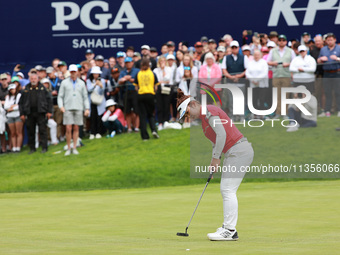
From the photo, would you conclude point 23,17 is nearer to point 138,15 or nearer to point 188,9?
point 138,15

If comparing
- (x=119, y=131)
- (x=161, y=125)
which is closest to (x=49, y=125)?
(x=119, y=131)

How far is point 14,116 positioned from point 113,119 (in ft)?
10.3

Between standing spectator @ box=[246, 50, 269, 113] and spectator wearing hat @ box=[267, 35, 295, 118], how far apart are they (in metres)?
0.31

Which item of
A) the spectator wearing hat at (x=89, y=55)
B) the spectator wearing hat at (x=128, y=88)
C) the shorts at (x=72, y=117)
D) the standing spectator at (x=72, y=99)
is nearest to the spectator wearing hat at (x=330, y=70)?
the spectator wearing hat at (x=128, y=88)

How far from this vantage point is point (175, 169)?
18969 millimetres

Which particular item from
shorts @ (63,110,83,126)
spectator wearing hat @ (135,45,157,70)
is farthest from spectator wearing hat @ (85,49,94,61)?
shorts @ (63,110,83,126)

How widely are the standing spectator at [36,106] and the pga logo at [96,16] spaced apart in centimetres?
382

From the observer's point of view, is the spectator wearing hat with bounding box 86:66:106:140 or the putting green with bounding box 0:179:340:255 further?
the spectator wearing hat with bounding box 86:66:106:140

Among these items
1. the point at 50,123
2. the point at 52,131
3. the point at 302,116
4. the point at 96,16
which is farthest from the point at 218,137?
the point at 96,16

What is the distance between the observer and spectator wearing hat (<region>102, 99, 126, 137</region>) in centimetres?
2194

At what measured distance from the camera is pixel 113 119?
22016mm

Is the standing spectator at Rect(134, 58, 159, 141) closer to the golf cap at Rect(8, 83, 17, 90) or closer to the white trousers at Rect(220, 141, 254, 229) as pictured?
the golf cap at Rect(8, 83, 17, 90)

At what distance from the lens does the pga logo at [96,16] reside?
24266mm

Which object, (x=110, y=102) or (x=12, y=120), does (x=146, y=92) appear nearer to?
(x=110, y=102)
